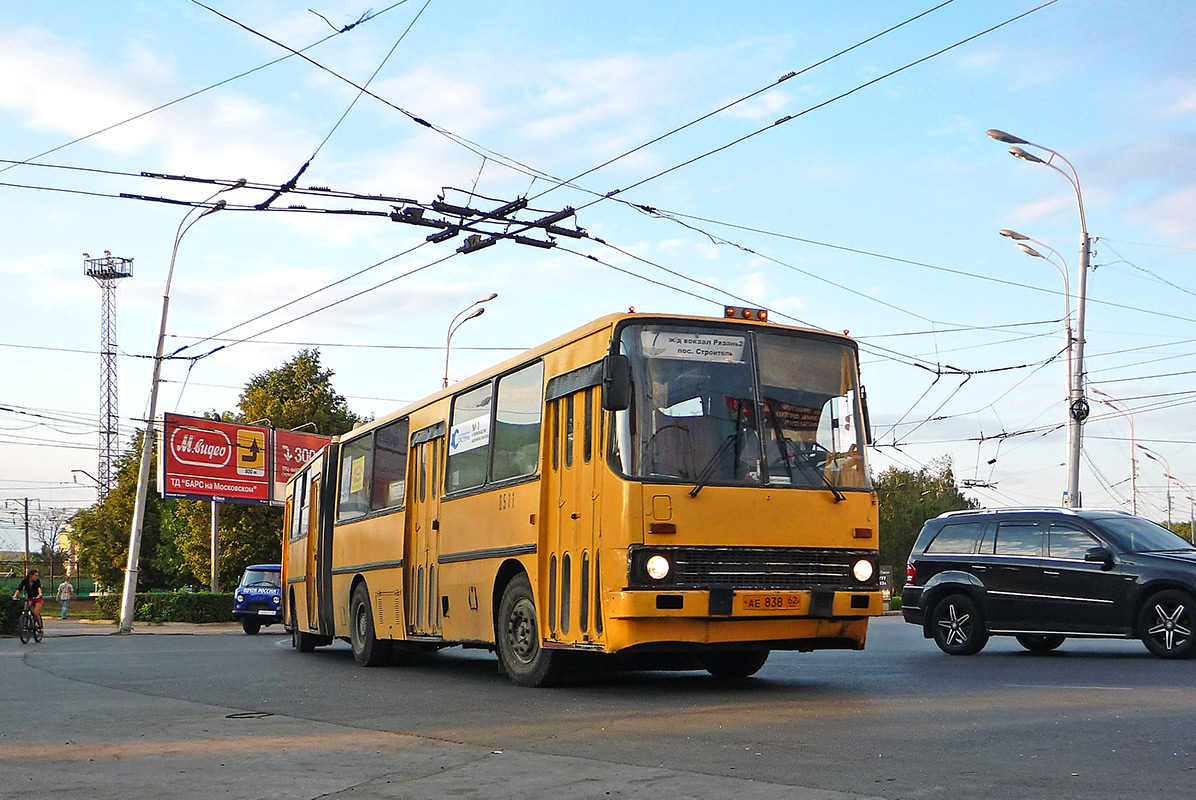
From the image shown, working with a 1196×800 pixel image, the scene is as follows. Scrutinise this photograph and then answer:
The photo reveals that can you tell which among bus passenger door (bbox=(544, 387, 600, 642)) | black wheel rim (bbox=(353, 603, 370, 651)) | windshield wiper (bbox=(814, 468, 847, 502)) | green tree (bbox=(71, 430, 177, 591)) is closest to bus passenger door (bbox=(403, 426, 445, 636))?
black wheel rim (bbox=(353, 603, 370, 651))

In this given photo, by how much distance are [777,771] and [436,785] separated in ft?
5.62

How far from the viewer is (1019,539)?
16266 millimetres

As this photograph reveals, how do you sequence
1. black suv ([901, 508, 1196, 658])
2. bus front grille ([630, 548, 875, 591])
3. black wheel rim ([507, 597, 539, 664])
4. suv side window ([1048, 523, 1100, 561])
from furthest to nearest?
1. suv side window ([1048, 523, 1100, 561])
2. black suv ([901, 508, 1196, 658])
3. black wheel rim ([507, 597, 539, 664])
4. bus front grille ([630, 548, 875, 591])

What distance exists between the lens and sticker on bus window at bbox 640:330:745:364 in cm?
1129

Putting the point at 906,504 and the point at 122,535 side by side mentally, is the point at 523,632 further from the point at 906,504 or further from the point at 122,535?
the point at 906,504

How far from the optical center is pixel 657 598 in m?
10.6

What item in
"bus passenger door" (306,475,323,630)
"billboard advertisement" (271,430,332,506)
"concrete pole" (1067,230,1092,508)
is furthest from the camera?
"billboard advertisement" (271,430,332,506)

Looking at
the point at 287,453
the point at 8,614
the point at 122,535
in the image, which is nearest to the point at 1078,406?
the point at 8,614

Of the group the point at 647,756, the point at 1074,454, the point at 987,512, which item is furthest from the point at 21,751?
the point at 1074,454

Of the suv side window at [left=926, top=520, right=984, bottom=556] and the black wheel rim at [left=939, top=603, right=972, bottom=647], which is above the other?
the suv side window at [left=926, top=520, right=984, bottom=556]

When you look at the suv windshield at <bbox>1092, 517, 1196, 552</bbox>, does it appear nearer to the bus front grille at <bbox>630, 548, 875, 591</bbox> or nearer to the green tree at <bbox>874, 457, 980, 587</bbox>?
the bus front grille at <bbox>630, 548, 875, 591</bbox>

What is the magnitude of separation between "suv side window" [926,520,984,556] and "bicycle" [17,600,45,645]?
21334mm

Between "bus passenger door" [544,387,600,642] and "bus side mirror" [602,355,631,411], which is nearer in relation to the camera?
"bus side mirror" [602,355,631,411]

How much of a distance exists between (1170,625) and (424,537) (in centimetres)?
817
